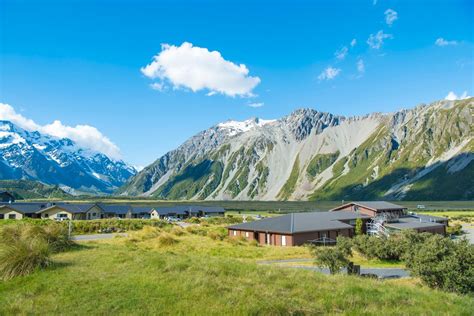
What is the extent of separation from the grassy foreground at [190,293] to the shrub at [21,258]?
668 mm

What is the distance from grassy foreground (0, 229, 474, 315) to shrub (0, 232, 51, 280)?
2.19ft

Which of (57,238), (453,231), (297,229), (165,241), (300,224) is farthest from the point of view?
(453,231)

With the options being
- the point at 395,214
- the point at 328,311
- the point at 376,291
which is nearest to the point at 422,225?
the point at 395,214

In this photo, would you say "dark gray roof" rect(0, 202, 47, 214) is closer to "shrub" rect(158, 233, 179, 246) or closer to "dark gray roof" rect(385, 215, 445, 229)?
"shrub" rect(158, 233, 179, 246)

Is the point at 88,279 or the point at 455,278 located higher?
the point at 88,279

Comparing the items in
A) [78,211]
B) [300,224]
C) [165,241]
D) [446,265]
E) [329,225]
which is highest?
[446,265]

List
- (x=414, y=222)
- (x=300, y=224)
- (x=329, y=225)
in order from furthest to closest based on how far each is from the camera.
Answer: (x=414, y=222) → (x=329, y=225) → (x=300, y=224)

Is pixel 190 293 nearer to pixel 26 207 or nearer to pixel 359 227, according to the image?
pixel 359 227

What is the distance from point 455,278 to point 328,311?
14.1 meters

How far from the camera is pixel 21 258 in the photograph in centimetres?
1562

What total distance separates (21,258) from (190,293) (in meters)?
8.58

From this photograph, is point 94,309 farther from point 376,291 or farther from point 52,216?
point 52,216

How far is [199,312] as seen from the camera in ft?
36.3

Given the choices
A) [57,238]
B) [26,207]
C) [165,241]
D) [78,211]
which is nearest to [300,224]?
[165,241]
